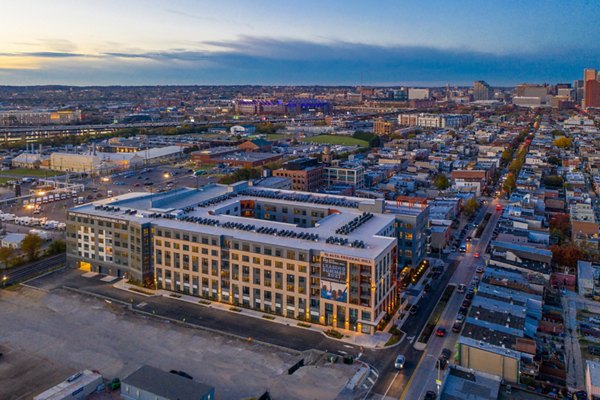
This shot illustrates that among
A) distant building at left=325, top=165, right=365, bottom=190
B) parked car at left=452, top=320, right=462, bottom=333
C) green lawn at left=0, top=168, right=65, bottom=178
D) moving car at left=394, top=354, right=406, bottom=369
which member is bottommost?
moving car at left=394, top=354, right=406, bottom=369

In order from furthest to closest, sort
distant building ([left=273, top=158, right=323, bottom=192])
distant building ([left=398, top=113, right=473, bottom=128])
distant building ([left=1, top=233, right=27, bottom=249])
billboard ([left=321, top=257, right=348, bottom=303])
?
1. distant building ([left=398, top=113, right=473, bottom=128])
2. distant building ([left=273, top=158, right=323, bottom=192])
3. distant building ([left=1, top=233, right=27, bottom=249])
4. billboard ([left=321, top=257, right=348, bottom=303])

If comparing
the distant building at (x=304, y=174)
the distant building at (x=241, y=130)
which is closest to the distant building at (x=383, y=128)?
the distant building at (x=241, y=130)

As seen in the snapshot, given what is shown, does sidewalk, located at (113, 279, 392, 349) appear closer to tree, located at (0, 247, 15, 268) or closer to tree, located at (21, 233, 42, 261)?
tree, located at (21, 233, 42, 261)

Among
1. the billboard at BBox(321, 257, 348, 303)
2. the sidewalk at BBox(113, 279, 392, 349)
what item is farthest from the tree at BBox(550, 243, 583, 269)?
the billboard at BBox(321, 257, 348, 303)

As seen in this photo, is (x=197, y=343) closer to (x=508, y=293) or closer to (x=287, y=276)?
(x=287, y=276)

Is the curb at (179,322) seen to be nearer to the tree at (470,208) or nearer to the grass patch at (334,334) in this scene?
the grass patch at (334,334)

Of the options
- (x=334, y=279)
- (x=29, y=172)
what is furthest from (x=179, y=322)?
(x=29, y=172)

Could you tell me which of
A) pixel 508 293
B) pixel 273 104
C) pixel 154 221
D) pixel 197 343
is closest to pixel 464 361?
pixel 508 293
